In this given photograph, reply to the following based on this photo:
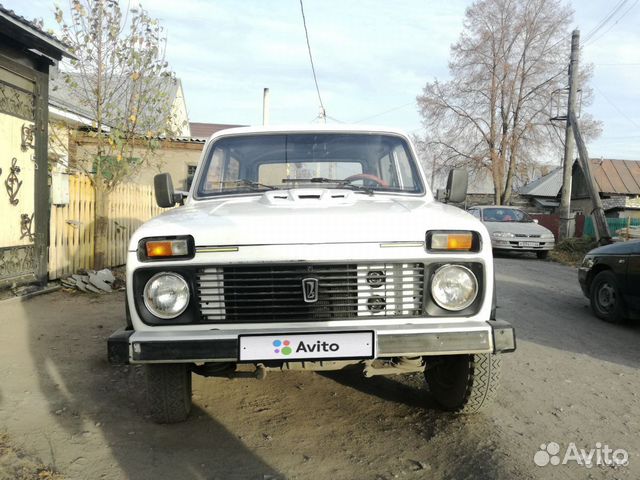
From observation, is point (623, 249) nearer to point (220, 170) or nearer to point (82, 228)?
point (220, 170)

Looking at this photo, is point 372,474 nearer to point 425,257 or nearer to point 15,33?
point 425,257

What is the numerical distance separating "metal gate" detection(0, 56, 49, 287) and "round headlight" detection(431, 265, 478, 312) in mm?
5928

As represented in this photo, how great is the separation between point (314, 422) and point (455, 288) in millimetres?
1356

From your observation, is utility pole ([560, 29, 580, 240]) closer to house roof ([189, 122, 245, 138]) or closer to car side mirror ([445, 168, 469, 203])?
car side mirror ([445, 168, 469, 203])

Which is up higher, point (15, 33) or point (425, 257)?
point (15, 33)

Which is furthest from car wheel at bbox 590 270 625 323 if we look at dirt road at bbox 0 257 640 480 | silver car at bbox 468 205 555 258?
silver car at bbox 468 205 555 258

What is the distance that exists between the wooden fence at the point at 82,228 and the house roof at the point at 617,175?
106 ft

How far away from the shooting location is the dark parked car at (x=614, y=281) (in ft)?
19.9

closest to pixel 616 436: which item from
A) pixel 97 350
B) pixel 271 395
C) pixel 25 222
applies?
pixel 271 395

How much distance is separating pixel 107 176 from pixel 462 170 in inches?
249

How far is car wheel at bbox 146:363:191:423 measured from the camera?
3100 millimetres

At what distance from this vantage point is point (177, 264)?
2.70 meters

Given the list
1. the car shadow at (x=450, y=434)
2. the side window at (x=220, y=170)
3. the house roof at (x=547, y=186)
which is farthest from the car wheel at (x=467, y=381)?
the house roof at (x=547, y=186)

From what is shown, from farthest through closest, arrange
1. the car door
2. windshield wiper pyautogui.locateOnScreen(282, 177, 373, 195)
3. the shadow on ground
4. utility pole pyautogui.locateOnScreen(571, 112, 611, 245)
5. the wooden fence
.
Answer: utility pole pyautogui.locateOnScreen(571, 112, 611, 245), the wooden fence, the car door, the shadow on ground, windshield wiper pyautogui.locateOnScreen(282, 177, 373, 195)
